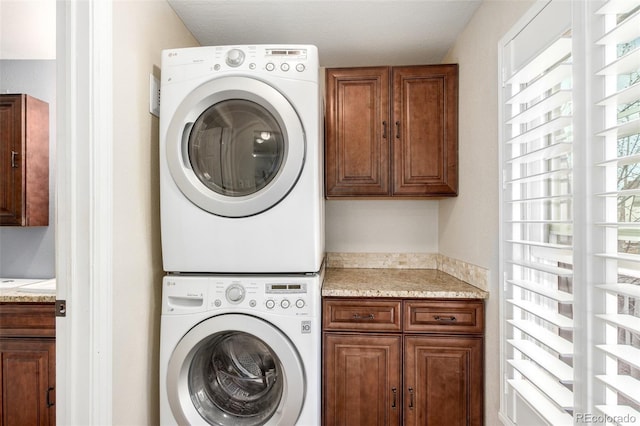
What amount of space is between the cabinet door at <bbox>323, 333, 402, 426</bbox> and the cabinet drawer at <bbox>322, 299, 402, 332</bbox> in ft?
0.27

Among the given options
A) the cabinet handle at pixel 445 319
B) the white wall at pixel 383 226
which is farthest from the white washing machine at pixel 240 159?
the white wall at pixel 383 226

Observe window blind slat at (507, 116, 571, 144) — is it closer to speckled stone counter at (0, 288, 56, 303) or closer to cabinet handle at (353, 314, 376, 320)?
cabinet handle at (353, 314, 376, 320)

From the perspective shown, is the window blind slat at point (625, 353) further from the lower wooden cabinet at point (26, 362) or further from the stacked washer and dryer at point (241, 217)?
the lower wooden cabinet at point (26, 362)

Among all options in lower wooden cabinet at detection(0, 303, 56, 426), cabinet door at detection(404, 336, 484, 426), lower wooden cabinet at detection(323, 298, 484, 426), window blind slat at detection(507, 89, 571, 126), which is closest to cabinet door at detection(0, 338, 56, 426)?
lower wooden cabinet at detection(0, 303, 56, 426)

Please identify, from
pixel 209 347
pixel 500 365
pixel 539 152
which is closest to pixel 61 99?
pixel 209 347

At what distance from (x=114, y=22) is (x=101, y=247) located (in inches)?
34.1

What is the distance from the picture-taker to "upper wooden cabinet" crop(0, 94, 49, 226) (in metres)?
2.01

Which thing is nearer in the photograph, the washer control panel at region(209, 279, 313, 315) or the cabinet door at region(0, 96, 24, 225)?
the washer control panel at region(209, 279, 313, 315)

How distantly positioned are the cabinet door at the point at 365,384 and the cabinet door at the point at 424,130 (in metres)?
0.94

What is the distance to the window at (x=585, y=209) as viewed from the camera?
2.66 feet

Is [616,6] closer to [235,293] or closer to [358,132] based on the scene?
[358,132]

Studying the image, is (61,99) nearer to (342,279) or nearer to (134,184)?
(134,184)

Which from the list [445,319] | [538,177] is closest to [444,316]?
[445,319]

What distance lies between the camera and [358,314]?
64.4 inches
